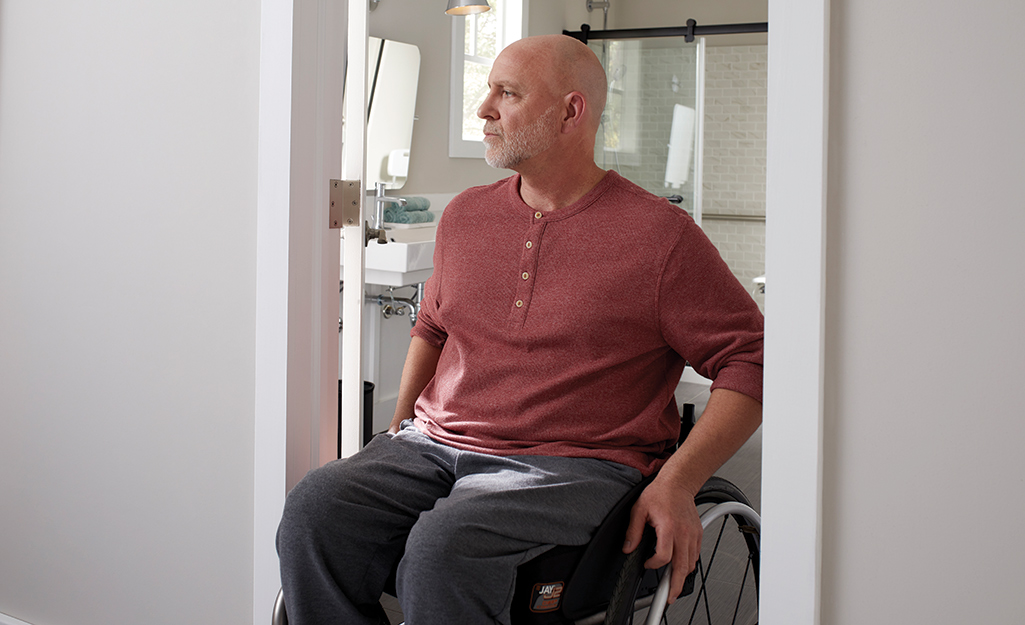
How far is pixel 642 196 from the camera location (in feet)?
4.47

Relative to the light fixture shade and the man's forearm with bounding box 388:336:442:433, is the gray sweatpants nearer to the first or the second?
the man's forearm with bounding box 388:336:442:433

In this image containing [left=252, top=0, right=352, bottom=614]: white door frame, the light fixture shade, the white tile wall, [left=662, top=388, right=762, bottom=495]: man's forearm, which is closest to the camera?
[left=662, top=388, right=762, bottom=495]: man's forearm

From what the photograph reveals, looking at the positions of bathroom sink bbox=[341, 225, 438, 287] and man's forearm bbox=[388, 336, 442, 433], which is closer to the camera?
man's forearm bbox=[388, 336, 442, 433]

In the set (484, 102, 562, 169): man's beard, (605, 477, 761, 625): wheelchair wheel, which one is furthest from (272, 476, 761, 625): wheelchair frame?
(484, 102, 562, 169): man's beard

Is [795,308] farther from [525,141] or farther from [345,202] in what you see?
[345,202]

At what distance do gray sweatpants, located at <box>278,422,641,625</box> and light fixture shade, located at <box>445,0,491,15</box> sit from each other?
2243mm

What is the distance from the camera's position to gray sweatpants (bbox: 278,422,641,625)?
1057 mm

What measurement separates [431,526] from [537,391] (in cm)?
30

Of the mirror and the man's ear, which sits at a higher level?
the mirror

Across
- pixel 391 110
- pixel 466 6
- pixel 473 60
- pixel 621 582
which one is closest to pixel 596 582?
pixel 621 582

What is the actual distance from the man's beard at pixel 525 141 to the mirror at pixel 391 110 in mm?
2094

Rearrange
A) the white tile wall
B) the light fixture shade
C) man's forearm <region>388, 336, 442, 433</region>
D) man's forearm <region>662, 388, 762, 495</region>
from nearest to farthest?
man's forearm <region>662, 388, 762, 495</region>, man's forearm <region>388, 336, 442, 433</region>, the light fixture shade, the white tile wall

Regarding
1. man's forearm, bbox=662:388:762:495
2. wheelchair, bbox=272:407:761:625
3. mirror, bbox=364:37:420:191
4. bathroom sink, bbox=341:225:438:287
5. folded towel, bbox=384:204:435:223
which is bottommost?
wheelchair, bbox=272:407:761:625

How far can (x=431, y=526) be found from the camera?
109 centimetres
